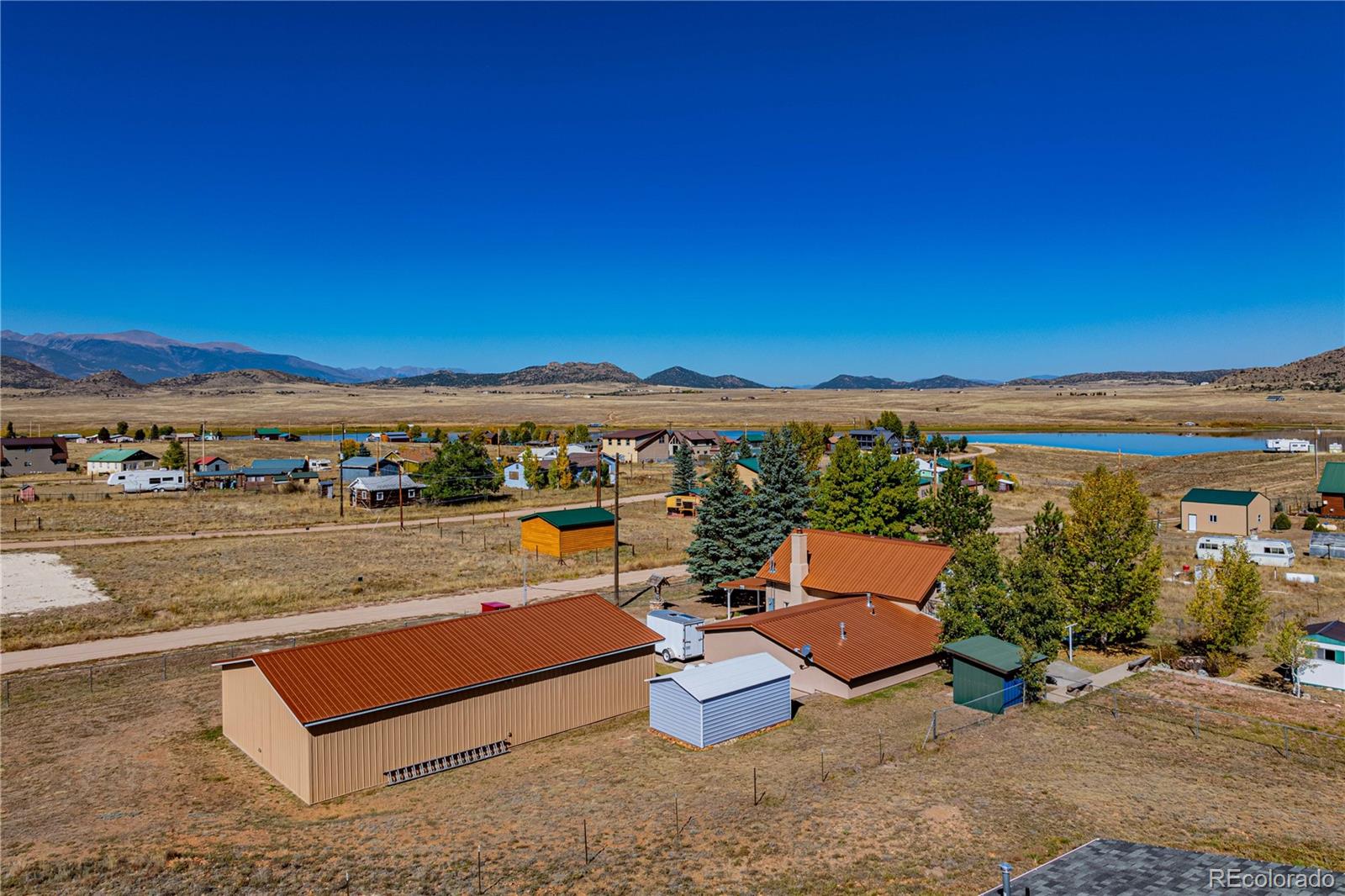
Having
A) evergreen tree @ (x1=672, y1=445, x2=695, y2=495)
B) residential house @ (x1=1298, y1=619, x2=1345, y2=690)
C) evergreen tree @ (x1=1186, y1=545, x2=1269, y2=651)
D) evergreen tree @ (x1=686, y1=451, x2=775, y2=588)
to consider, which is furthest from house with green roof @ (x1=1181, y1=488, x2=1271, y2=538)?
evergreen tree @ (x1=672, y1=445, x2=695, y2=495)

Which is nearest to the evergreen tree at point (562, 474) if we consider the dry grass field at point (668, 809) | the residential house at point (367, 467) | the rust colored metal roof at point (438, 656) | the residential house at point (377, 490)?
the residential house at point (377, 490)

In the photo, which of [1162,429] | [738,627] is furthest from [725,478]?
[1162,429]

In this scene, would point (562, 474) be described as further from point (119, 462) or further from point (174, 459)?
point (119, 462)

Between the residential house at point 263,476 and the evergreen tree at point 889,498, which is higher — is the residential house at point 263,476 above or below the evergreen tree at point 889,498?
below

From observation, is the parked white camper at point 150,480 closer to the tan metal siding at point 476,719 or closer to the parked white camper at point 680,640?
the parked white camper at point 680,640

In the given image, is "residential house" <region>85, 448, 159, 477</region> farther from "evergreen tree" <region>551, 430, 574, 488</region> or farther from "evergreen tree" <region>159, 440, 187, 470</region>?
"evergreen tree" <region>551, 430, 574, 488</region>

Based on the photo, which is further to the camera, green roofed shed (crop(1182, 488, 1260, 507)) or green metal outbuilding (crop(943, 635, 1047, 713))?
green roofed shed (crop(1182, 488, 1260, 507))

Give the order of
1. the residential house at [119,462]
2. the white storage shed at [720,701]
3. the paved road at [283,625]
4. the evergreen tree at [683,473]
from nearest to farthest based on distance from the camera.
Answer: the white storage shed at [720,701] < the paved road at [283,625] < the evergreen tree at [683,473] < the residential house at [119,462]
